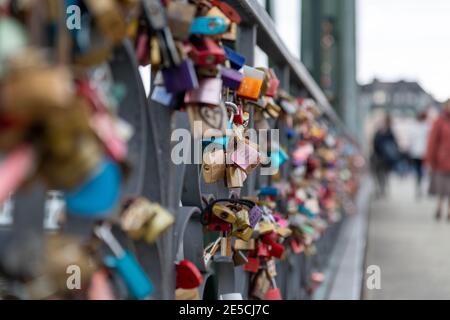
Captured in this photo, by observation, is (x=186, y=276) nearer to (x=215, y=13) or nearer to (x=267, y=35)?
(x=215, y=13)

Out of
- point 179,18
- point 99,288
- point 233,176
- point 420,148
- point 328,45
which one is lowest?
point 99,288

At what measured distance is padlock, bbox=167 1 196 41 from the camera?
941 millimetres

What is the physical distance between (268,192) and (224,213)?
2.02 feet

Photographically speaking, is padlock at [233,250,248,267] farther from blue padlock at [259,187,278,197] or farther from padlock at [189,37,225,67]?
padlock at [189,37,225,67]

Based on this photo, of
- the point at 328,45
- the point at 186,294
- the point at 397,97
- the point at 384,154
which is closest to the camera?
the point at 186,294

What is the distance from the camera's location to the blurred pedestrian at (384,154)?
12.4 metres

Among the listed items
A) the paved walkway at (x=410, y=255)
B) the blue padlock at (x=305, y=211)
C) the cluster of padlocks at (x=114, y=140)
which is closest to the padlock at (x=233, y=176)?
the cluster of padlocks at (x=114, y=140)

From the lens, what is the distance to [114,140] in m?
0.65

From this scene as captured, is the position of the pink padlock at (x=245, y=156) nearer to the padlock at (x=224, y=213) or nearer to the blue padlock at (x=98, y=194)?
the padlock at (x=224, y=213)

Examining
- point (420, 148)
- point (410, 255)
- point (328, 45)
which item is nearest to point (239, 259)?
point (410, 255)

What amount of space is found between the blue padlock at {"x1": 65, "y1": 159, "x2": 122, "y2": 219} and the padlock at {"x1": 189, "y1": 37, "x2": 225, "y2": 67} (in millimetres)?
463

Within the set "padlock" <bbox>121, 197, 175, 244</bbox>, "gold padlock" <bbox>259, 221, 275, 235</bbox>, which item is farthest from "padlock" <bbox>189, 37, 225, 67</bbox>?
"gold padlock" <bbox>259, 221, 275, 235</bbox>
